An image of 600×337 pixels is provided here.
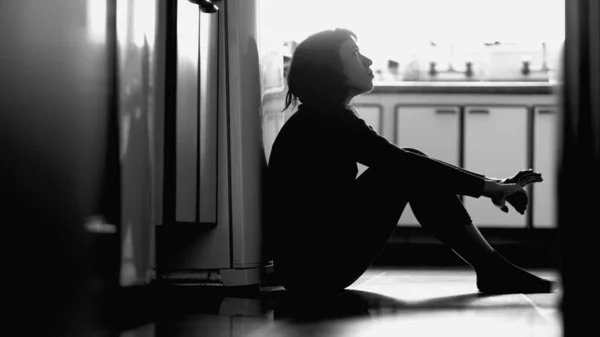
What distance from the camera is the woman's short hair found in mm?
1823

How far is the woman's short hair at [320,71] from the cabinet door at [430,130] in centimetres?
177

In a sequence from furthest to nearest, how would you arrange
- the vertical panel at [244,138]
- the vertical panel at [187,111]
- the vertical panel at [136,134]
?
the vertical panel at [244,138] < the vertical panel at [187,111] < the vertical panel at [136,134]

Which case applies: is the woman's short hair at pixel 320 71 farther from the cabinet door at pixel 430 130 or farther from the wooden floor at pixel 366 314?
the cabinet door at pixel 430 130

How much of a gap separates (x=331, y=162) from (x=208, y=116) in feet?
1.06

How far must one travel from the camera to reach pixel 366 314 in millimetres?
1359

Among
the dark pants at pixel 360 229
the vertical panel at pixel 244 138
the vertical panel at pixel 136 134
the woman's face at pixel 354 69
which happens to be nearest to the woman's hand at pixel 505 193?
the dark pants at pixel 360 229

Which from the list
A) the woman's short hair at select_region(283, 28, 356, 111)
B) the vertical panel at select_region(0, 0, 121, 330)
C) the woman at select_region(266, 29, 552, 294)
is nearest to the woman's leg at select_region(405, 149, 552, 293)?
the woman at select_region(266, 29, 552, 294)

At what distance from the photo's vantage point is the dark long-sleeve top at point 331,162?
1.70m

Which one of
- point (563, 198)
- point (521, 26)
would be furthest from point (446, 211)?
point (521, 26)

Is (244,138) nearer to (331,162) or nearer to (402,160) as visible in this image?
(331,162)

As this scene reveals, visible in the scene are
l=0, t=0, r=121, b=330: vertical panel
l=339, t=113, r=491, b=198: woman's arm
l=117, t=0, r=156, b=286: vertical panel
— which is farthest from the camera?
l=339, t=113, r=491, b=198: woman's arm

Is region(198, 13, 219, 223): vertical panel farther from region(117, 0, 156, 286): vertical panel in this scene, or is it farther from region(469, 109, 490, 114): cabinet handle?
region(469, 109, 490, 114): cabinet handle

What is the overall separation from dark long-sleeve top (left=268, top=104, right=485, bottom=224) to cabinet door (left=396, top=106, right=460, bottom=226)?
1.85m

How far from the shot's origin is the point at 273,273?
1.92 meters
